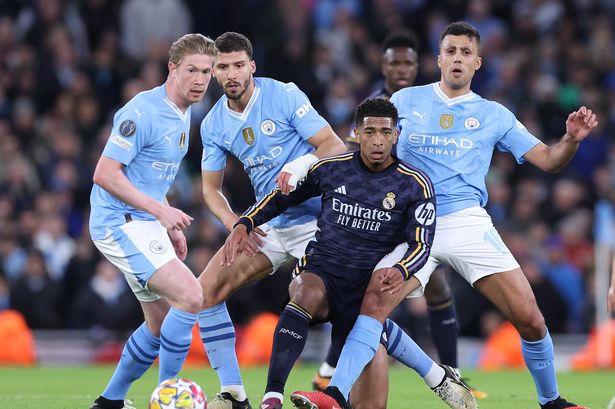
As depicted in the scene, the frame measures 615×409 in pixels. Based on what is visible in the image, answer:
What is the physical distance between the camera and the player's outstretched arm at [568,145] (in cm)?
762

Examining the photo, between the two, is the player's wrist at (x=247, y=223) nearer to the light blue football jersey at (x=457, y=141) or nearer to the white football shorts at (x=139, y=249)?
the white football shorts at (x=139, y=249)

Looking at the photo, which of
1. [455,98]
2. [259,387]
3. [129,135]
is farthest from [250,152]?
[259,387]

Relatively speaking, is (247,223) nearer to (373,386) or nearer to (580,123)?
(373,386)

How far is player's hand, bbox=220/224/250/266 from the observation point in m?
7.63

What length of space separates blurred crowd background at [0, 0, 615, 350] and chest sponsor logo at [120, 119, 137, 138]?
6.32 meters

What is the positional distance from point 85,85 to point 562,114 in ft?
20.5

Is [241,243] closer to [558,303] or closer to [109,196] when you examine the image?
[109,196]

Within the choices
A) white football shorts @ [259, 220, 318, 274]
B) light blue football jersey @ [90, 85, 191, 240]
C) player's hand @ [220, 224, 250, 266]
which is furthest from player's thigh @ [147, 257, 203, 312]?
white football shorts @ [259, 220, 318, 274]

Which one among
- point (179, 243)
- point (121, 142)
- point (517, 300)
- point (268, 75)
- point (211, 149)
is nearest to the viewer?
point (121, 142)

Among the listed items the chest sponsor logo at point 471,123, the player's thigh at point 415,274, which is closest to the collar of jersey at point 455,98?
the chest sponsor logo at point 471,123

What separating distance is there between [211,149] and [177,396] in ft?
7.44

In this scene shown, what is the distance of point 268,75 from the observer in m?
16.3

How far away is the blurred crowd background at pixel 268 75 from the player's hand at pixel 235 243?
620 cm

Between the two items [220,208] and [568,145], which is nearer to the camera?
Answer: [568,145]
